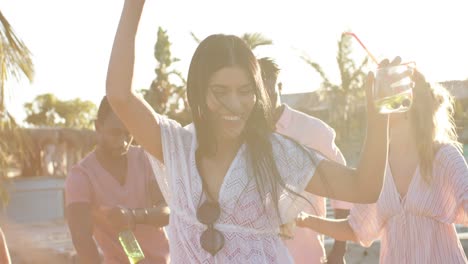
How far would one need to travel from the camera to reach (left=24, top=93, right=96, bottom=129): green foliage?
79.6m

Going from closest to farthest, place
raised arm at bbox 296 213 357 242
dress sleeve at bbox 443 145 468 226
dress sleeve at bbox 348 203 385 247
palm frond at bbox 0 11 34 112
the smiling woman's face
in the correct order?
the smiling woman's face, raised arm at bbox 296 213 357 242, dress sleeve at bbox 443 145 468 226, dress sleeve at bbox 348 203 385 247, palm frond at bbox 0 11 34 112

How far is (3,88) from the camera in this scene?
29.1 ft

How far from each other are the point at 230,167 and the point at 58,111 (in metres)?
81.6

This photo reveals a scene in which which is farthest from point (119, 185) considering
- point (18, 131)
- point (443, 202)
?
point (18, 131)

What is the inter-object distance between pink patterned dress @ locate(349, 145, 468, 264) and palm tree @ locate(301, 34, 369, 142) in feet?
130

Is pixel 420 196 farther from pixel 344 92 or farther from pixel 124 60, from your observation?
pixel 344 92

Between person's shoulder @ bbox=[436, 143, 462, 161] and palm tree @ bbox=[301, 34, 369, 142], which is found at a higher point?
person's shoulder @ bbox=[436, 143, 462, 161]

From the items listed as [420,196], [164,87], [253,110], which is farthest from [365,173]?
[164,87]

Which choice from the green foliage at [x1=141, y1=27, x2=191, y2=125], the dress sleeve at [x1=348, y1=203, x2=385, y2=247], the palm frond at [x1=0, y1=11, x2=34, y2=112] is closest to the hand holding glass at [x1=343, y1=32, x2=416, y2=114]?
the dress sleeve at [x1=348, y1=203, x2=385, y2=247]

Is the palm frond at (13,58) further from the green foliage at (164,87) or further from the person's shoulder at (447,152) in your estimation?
the green foliage at (164,87)

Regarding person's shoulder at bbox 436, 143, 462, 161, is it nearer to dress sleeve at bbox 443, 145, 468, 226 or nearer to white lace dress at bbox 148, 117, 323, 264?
dress sleeve at bbox 443, 145, 468, 226

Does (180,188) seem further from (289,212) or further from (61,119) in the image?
(61,119)

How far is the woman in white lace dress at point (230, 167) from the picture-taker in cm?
318

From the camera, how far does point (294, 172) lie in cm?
325
